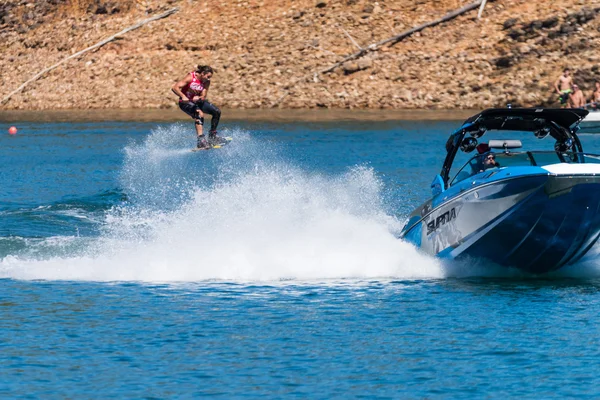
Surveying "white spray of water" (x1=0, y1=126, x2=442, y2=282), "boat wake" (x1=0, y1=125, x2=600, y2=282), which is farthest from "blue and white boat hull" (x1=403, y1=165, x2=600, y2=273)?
"white spray of water" (x1=0, y1=126, x2=442, y2=282)

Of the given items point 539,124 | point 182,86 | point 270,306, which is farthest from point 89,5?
point 270,306

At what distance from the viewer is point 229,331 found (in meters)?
11.5

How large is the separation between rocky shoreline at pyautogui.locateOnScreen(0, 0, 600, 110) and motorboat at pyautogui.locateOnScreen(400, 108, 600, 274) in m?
26.5

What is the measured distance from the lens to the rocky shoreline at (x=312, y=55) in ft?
137

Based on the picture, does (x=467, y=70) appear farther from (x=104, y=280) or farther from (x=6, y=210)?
(x=104, y=280)

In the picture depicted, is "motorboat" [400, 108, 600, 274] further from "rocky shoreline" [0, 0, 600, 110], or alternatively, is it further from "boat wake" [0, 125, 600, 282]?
"rocky shoreline" [0, 0, 600, 110]

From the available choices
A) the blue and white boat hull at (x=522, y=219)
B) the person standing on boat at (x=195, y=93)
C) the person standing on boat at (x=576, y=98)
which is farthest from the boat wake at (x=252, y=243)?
the person standing on boat at (x=576, y=98)

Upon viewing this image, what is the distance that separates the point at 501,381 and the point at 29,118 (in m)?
38.0

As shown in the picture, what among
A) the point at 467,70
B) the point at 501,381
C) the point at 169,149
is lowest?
the point at 501,381

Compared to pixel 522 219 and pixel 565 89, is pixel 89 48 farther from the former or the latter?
pixel 522 219

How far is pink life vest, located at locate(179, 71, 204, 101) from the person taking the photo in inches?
966

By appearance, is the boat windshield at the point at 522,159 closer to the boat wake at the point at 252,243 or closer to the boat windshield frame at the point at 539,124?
the boat windshield frame at the point at 539,124

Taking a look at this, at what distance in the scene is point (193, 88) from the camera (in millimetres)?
24625

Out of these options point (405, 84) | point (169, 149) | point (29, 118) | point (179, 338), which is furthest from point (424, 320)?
point (29, 118)
